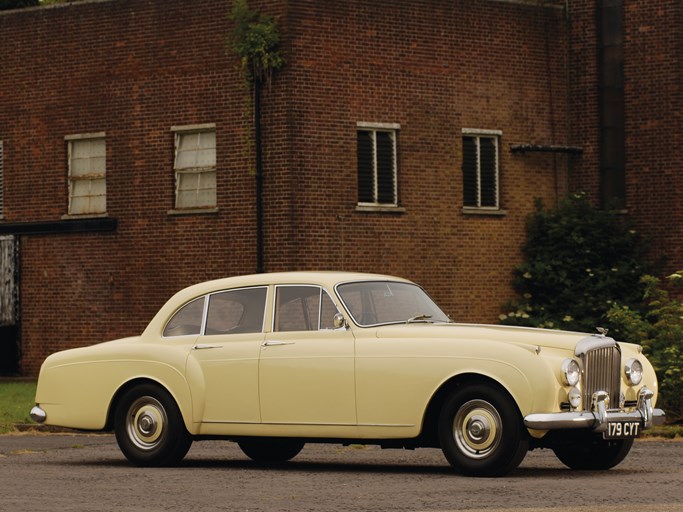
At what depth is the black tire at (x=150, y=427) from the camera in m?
13.0

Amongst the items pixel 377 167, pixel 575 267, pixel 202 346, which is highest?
pixel 377 167

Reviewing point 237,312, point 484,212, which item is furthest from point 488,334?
point 484,212

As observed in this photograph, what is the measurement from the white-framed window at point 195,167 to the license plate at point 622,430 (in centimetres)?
1433

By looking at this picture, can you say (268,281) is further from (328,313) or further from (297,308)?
(328,313)

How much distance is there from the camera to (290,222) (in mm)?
24500

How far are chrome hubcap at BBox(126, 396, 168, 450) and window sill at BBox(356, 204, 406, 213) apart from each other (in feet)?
40.7

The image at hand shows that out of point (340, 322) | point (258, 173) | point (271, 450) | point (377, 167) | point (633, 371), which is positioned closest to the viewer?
point (633, 371)

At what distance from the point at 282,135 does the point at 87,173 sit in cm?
424

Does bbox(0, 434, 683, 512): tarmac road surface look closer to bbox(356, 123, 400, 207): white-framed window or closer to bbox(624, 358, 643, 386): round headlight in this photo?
bbox(624, 358, 643, 386): round headlight

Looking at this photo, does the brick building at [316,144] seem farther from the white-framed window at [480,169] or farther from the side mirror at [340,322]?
the side mirror at [340,322]

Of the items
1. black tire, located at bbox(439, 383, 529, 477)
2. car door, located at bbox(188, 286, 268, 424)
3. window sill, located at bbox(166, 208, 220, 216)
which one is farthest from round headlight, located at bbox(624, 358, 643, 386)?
window sill, located at bbox(166, 208, 220, 216)

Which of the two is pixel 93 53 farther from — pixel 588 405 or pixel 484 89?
pixel 588 405

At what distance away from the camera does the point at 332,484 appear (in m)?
11.5

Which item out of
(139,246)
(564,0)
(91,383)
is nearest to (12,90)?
(139,246)
